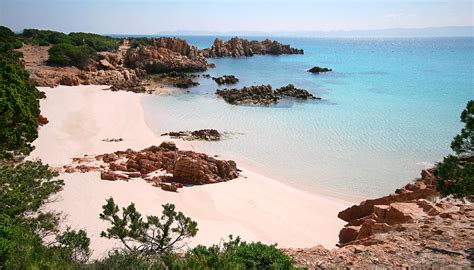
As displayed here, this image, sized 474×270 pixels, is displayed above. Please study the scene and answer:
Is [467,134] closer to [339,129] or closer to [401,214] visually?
[401,214]

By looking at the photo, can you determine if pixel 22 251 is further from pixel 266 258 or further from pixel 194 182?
pixel 194 182

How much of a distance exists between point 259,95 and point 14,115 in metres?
30.0

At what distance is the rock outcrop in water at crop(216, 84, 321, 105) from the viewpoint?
4206 centimetres

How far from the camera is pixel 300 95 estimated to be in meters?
45.1

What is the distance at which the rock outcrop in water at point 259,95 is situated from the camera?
4206cm

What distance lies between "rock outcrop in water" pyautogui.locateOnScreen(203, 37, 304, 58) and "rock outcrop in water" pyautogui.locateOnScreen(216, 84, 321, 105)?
60.1 meters

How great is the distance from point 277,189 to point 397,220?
741 cm

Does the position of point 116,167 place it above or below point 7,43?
below

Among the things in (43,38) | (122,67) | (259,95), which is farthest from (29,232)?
(43,38)

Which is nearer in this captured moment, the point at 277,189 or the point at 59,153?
the point at 277,189

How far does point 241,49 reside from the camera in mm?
111625

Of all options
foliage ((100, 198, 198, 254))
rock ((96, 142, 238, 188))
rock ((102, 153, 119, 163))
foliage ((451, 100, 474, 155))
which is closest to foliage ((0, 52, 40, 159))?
rock ((102, 153, 119, 163))

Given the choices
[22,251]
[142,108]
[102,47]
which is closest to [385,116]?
[142,108]

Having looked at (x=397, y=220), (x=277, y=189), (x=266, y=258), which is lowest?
(x=277, y=189)
